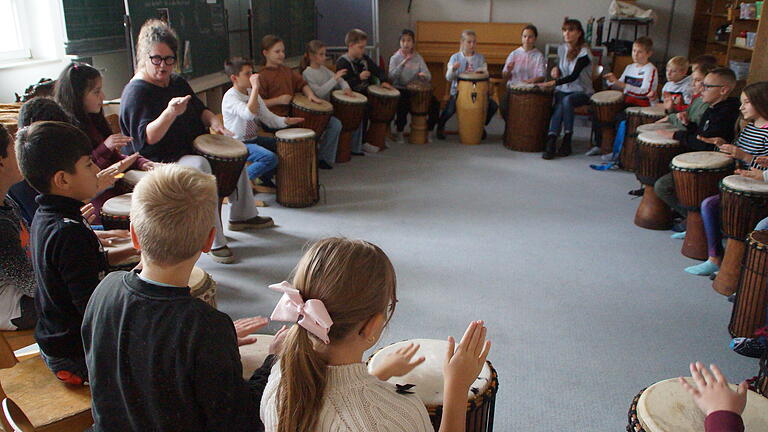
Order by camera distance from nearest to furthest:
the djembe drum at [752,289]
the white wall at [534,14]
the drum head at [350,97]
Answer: the djembe drum at [752,289] < the drum head at [350,97] < the white wall at [534,14]

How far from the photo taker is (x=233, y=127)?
4.41 metres

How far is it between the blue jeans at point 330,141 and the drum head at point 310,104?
0.30 metres

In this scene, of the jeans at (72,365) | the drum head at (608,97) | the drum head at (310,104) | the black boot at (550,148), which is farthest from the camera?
the black boot at (550,148)

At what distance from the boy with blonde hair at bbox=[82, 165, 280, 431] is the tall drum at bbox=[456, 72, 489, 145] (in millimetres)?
5266

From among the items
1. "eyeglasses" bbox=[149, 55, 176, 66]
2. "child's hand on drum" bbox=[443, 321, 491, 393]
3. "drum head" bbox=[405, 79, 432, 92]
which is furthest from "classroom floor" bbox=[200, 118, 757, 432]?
"drum head" bbox=[405, 79, 432, 92]

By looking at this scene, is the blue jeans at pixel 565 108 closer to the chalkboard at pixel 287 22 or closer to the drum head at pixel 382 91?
the drum head at pixel 382 91

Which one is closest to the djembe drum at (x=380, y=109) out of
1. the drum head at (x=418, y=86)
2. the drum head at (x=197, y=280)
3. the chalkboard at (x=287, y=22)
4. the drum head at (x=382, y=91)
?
the drum head at (x=382, y=91)

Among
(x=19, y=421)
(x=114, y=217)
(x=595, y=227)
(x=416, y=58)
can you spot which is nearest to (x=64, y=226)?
(x=19, y=421)

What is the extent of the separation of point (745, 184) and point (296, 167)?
2764 mm

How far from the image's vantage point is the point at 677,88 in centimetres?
506

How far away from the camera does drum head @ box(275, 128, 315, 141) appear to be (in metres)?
4.43

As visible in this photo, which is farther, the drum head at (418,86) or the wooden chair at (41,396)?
the drum head at (418,86)

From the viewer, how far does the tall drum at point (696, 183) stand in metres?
3.45

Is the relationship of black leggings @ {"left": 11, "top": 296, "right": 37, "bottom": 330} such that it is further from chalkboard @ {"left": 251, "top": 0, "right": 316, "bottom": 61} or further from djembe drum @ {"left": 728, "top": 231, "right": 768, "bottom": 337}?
chalkboard @ {"left": 251, "top": 0, "right": 316, "bottom": 61}
